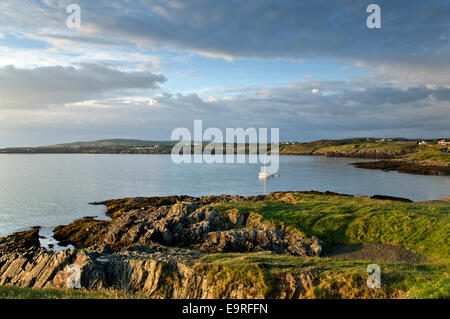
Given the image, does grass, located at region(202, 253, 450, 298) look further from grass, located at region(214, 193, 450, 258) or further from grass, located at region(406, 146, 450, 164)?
grass, located at region(406, 146, 450, 164)

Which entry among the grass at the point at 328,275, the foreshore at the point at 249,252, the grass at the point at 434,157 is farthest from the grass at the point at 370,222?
the grass at the point at 434,157

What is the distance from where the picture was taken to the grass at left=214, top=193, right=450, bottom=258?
3002 centimetres

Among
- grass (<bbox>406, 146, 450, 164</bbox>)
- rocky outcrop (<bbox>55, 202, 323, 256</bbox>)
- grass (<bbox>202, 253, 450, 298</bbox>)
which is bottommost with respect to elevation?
rocky outcrop (<bbox>55, 202, 323, 256</bbox>)

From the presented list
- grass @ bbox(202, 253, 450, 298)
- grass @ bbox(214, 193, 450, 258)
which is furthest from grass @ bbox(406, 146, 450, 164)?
grass @ bbox(202, 253, 450, 298)

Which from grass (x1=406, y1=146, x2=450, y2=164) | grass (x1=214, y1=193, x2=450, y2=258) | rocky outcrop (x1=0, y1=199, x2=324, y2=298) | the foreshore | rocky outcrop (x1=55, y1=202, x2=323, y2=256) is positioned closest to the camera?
the foreshore

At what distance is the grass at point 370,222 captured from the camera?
3002cm

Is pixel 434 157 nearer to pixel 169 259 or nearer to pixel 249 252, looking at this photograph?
pixel 249 252

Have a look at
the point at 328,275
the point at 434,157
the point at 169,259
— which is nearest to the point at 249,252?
the point at 169,259

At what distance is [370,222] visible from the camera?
34.1 metres

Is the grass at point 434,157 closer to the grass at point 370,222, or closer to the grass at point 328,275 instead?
the grass at point 370,222

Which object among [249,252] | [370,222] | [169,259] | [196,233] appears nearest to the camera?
[169,259]

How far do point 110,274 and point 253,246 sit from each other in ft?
46.7

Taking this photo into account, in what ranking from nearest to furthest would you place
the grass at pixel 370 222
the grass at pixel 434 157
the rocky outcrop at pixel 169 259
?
the rocky outcrop at pixel 169 259 < the grass at pixel 370 222 < the grass at pixel 434 157

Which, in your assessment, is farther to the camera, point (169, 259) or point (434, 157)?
point (434, 157)
